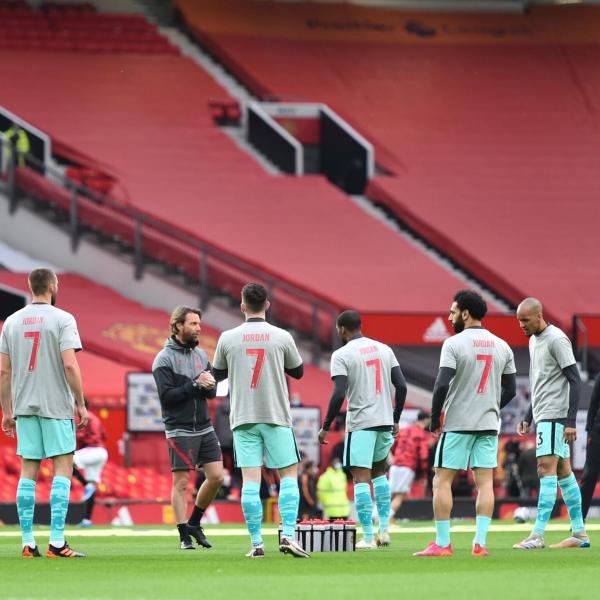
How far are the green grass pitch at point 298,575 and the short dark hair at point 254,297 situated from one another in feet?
6.30

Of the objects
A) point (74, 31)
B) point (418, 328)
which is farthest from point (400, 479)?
point (74, 31)

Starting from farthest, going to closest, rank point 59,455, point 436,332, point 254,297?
point 436,332, point 254,297, point 59,455

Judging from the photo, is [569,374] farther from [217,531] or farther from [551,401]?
[217,531]

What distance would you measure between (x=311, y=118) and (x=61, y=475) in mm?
26329

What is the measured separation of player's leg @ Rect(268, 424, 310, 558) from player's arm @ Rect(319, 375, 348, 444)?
72cm

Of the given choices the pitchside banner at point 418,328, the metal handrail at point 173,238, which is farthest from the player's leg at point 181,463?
the metal handrail at point 173,238

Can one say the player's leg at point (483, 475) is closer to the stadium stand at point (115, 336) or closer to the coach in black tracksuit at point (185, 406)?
the coach in black tracksuit at point (185, 406)

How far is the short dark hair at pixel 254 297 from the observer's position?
1235cm

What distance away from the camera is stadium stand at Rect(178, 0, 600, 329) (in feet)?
118

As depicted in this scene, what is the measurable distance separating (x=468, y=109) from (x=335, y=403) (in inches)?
1078

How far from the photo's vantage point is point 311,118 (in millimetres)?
37812

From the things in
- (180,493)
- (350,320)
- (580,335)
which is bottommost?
(180,493)

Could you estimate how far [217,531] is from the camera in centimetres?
1920

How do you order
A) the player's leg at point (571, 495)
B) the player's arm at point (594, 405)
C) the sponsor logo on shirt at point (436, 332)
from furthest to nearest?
1. the sponsor logo on shirt at point (436, 332)
2. the player's arm at point (594, 405)
3. the player's leg at point (571, 495)
